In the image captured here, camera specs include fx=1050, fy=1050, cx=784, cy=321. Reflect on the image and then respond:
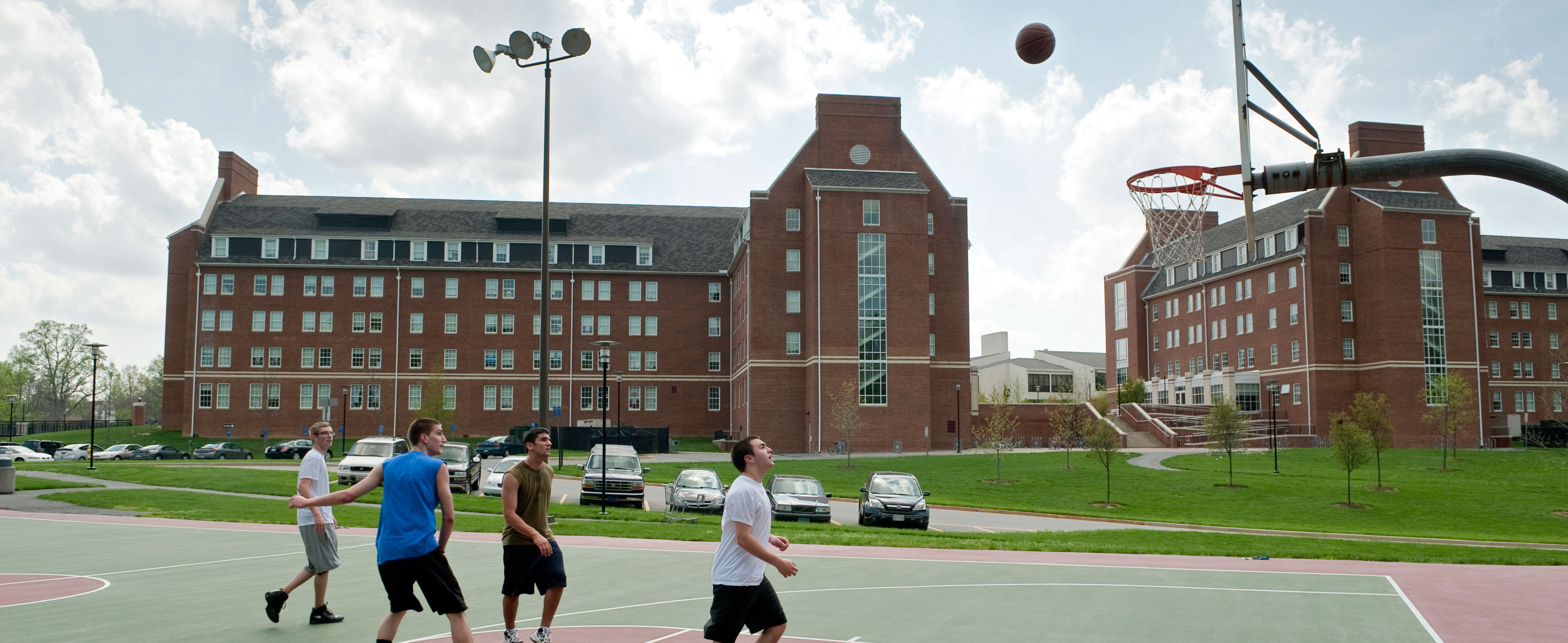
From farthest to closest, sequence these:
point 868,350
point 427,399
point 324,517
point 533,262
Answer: point 533,262
point 427,399
point 868,350
point 324,517

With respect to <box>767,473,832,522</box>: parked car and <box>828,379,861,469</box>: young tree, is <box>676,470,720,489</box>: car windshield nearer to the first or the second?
<box>767,473,832,522</box>: parked car

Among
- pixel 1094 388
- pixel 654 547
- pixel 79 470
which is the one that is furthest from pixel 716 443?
pixel 1094 388

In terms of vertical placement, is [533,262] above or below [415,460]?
above

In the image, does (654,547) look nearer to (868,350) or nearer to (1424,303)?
(868,350)

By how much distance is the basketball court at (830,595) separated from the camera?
995cm

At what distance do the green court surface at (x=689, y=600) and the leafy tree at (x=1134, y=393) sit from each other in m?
76.4

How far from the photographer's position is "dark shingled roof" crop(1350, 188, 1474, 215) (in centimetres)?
6688

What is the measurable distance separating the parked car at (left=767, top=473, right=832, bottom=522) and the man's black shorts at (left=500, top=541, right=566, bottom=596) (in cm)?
1581

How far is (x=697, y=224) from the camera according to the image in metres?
83.5

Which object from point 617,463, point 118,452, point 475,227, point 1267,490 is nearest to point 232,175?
point 475,227

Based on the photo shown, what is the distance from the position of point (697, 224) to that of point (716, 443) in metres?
20.4

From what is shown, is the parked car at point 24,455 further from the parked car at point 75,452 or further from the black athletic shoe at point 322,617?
the black athletic shoe at point 322,617

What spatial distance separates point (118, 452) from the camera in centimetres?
6019

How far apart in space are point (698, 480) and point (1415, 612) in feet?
60.3
